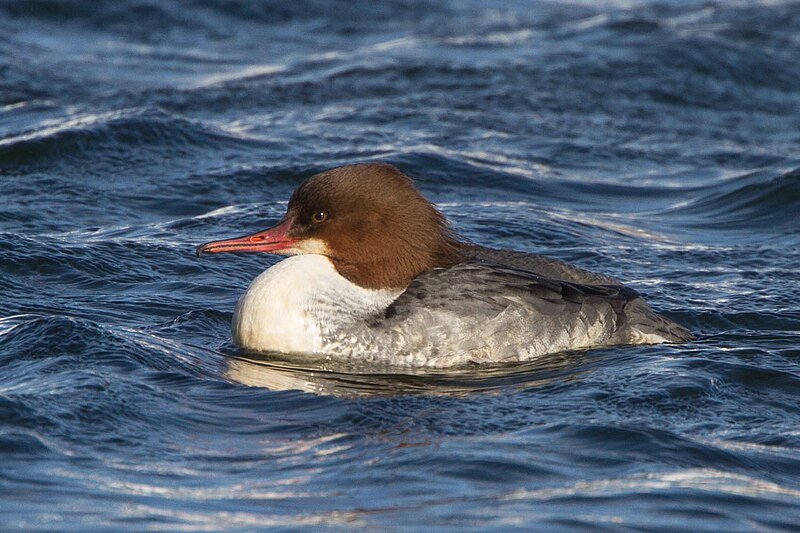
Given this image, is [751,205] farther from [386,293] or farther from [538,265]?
[386,293]

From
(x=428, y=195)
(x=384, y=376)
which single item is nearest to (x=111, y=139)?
(x=428, y=195)

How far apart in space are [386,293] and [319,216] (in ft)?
2.07

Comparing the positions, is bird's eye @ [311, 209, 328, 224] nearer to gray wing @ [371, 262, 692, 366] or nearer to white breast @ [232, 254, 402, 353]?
white breast @ [232, 254, 402, 353]

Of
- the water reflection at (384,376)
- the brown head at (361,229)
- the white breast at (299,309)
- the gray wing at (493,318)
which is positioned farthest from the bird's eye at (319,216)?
the water reflection at (384,376)

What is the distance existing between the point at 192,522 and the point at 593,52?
13.4 m

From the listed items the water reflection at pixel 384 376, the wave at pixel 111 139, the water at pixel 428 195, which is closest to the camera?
the water at pixel 428 195

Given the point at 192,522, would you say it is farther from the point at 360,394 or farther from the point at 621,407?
the point at 621,407

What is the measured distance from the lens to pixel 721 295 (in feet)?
32.0

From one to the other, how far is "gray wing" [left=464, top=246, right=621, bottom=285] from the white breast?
35.6 inches

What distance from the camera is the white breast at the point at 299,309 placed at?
8.05 m

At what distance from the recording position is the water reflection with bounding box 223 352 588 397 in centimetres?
760

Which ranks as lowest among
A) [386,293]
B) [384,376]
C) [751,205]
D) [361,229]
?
[384,376]

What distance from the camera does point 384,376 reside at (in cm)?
790

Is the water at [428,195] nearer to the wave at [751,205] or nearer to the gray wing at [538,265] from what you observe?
the wave at [751,205]
